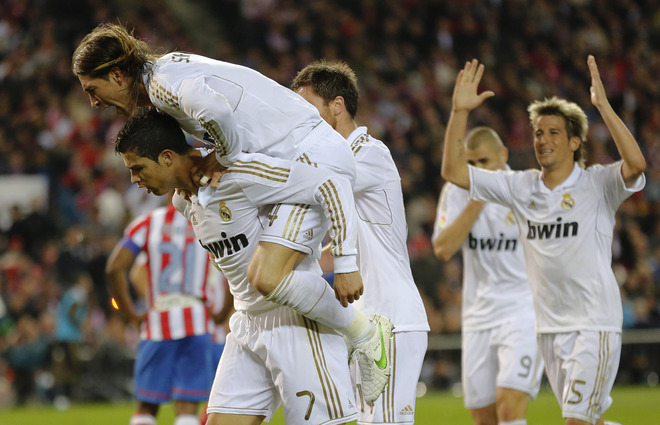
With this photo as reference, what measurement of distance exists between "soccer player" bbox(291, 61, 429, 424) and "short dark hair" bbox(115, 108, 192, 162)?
109 centimetres

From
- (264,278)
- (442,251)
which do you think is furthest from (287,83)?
(264,278)

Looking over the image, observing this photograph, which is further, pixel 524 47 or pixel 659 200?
pixel 524 47

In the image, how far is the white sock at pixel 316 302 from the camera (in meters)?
4.72

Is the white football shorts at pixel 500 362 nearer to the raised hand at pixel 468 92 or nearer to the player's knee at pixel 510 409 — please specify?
the player's knee at pixel 510 409

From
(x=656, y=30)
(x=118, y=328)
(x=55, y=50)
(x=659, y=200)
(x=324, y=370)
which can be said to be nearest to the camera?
(x=324, y=370)

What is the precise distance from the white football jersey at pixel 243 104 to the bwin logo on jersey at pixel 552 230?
2217 millimetres

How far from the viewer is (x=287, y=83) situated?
1958 cm

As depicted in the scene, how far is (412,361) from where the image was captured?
5512mm

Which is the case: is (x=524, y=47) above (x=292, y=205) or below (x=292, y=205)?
above

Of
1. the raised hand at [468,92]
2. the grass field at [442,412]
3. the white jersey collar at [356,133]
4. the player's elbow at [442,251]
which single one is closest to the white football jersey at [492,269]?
the player's elbow at [442,251]

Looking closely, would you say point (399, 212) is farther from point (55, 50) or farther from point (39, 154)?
point (55, 50)

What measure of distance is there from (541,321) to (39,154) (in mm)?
12731

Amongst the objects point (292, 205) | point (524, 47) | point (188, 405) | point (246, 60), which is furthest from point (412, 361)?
point (524, 47)

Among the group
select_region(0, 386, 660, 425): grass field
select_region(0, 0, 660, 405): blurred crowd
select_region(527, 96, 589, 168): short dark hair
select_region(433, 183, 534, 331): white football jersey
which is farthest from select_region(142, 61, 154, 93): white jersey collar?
select_region(0, 0, 660, 405): blurred crowd
